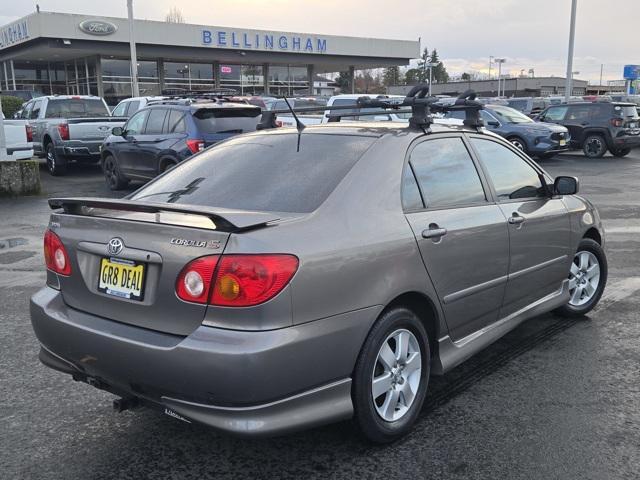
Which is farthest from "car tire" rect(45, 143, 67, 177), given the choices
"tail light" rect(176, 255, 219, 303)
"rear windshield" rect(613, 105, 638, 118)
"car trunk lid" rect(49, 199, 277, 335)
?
"rear windshield" rect(613, 105, 638, 118)

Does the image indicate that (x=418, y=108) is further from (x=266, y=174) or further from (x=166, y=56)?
(x=166, y=56)

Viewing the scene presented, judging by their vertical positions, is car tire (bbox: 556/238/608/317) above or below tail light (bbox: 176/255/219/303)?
below

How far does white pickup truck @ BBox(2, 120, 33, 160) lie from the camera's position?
42.7 feet

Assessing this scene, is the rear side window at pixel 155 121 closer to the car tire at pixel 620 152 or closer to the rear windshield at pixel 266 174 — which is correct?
the rear windshield at pixel 266 174

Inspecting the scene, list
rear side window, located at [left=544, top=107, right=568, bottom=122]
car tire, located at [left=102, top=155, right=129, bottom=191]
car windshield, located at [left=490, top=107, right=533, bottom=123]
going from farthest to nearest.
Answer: rear side window, located at [left=544, top=107, right=568, bottom=122], car windshield, located at [left=490, top=107, right=533, bottom=123], car tire, located at [left=102, top=155, right=129, bottom=191]

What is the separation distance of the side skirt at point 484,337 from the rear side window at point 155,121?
881cm

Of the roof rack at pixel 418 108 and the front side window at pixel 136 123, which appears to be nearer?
the roof rack at pixel 418 108

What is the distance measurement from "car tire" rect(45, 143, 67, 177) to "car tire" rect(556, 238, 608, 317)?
13.9 m

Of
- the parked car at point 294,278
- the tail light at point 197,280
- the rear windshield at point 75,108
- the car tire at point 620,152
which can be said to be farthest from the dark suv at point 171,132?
the car tire at point 620,152

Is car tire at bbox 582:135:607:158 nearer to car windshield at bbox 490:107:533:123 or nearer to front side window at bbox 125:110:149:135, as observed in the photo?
car windshield at bbox 490:107:533:123

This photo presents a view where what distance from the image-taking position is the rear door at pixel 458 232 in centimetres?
348

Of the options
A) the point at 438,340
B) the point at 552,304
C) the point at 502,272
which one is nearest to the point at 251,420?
the point at 438,340

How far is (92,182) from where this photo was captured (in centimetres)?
1523

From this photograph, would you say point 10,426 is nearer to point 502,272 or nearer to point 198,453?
point 198,453
